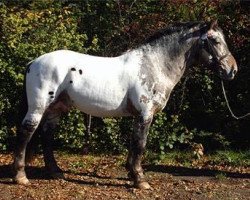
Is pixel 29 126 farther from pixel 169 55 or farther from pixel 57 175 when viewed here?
pixel 169 55

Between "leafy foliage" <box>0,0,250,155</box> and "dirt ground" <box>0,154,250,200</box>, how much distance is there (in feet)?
2.85

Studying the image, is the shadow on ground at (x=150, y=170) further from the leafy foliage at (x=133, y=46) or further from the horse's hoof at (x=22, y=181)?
the leafy foliage at (x=133, y=46)

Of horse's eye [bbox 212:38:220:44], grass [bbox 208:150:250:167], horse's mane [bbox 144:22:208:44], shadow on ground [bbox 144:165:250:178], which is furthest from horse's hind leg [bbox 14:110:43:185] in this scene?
grass [bbox 208:150:250:167]

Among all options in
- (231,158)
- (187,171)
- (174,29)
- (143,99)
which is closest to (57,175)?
(143,99)

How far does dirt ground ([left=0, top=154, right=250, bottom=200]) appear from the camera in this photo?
630 cm

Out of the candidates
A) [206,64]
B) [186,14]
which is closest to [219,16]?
[186,14]

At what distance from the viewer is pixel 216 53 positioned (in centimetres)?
662

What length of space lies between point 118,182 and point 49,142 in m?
1.11

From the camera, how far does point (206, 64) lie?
673cm

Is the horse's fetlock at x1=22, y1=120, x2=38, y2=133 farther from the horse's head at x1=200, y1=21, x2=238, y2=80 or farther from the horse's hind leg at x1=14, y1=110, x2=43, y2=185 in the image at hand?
the horse's head at x1=200, y1=21, x2=238, y2=80

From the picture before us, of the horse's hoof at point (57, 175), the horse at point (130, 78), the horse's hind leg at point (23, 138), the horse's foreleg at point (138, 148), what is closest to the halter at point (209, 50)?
the horse at point (130, 78)

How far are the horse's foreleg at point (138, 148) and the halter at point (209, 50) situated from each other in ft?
3.75

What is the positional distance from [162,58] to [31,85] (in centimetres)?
172

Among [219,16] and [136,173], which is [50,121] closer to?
[136,173]
